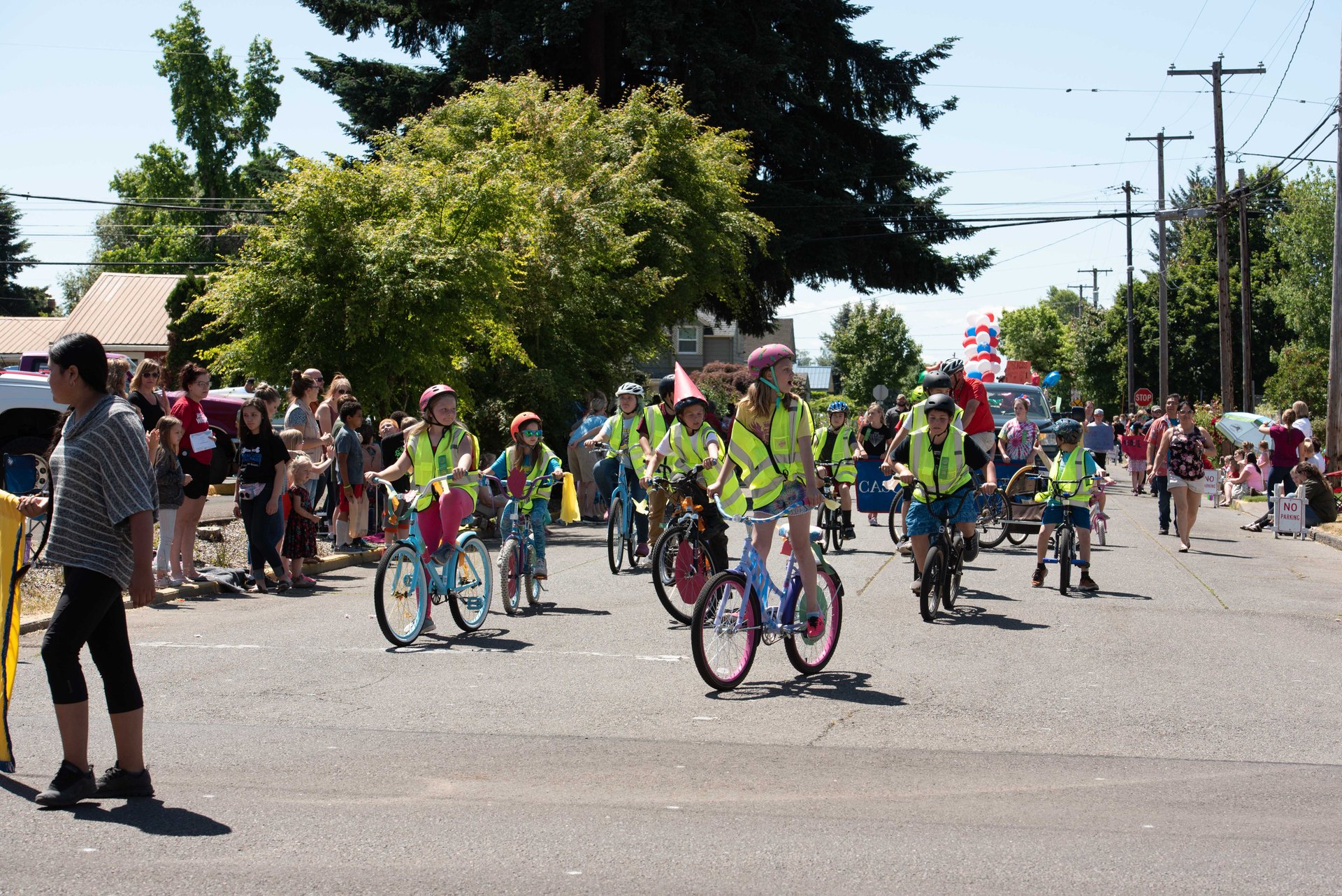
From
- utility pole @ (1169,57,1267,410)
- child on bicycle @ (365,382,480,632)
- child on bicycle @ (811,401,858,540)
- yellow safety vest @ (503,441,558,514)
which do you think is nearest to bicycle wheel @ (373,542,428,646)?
child on bicycle @ (365,382,480,632)

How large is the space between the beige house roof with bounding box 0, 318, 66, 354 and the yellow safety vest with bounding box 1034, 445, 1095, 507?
2170 inches

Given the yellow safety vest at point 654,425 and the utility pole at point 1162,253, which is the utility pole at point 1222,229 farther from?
the yellow safety vest at point 654,425

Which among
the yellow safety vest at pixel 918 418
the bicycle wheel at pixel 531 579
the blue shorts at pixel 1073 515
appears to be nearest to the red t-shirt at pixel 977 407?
the blue shorts at pixel 1073 515

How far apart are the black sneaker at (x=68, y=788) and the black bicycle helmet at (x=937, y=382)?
27.1 ft

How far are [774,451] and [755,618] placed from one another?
1.05m

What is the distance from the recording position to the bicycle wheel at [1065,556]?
1266 centimetres

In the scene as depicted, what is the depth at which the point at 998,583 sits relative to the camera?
44.5ft

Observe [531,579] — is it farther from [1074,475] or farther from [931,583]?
[1074,475]

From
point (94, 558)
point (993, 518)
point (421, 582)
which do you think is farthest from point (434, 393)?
point (993, 518)

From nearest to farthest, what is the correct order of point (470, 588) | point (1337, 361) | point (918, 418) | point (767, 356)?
1. point (767, 356)
2. point (470, 588)
3. point (918, 418)
4. point (1337, 361)

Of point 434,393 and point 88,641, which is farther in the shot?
point 434,393

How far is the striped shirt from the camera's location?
17.8 feet

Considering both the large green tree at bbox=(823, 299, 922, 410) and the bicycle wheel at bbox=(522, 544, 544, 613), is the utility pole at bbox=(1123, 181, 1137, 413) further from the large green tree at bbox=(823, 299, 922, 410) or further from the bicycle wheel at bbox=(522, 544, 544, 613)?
the bicycle wheel at bbox=(522, 544, 544, 613)

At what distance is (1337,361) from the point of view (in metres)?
24.7
